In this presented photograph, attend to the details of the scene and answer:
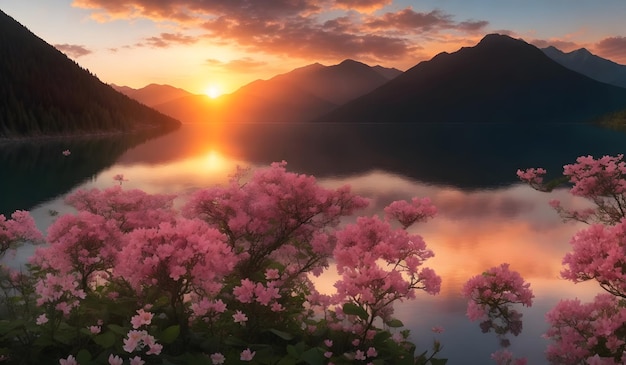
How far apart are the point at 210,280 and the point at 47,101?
162 metres

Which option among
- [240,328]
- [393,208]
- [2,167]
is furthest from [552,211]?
[2,167]

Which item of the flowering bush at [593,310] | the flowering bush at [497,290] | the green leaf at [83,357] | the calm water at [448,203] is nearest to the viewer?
the green leaf at [83,357]

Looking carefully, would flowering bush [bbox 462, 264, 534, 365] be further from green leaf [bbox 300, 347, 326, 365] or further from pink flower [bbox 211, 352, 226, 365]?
pink flower [bbox 211, 352, 226, 365]

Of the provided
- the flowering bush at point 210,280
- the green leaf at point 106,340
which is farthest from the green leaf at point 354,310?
the green leaf at point 106,340

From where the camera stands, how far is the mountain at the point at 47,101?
126875 millimetres

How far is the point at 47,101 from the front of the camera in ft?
488

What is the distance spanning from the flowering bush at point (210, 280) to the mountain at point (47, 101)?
131982mm

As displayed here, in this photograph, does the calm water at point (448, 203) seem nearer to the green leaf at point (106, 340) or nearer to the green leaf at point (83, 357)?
the green leaf at point (106, 340)

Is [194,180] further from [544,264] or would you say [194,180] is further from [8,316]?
[8,316]

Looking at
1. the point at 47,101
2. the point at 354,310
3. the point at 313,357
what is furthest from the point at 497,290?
the point at 47,101

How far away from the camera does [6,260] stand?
18203 millimetres

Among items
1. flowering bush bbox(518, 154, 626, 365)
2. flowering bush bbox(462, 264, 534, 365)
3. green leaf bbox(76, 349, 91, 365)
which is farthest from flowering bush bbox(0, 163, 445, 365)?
flowering bush bbox(518, 154, 626, 365)

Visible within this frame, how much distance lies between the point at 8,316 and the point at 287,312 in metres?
5.53

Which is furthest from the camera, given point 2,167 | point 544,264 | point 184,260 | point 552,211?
point 2,167
